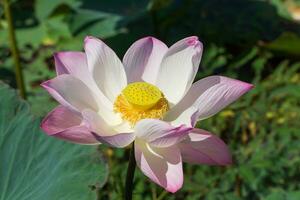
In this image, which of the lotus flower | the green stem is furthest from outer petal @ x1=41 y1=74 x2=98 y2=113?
the green stem

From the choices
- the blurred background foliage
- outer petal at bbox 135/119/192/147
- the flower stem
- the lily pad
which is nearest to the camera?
outer petal at bbox 135/119/192/147

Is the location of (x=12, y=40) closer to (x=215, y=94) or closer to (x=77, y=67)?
(x=77, y=67)

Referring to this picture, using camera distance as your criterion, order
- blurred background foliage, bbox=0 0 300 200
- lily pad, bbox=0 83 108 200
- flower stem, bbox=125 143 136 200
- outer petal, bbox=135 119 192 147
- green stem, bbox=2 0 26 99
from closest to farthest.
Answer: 1. outer petal, bbox=135 119 192 147
2. flower stem, bbox=125 143 136 200
3. lily pad, bbox=0 83 108 200
4. blurred background foliage, bbox=0 0 300 200
5. green stem, bbox=2 0 26 99

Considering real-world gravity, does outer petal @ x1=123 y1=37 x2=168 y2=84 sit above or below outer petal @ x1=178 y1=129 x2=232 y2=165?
above

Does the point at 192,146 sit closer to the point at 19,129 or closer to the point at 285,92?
the point at 19,129

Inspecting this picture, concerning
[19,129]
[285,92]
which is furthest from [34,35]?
[19,129]

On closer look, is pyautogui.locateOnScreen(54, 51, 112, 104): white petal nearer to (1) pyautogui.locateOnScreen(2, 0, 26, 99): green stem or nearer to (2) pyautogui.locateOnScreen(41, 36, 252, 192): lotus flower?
(2) pyautogui.locateOnScreen(41, 36, 252, 192): lotus flower
